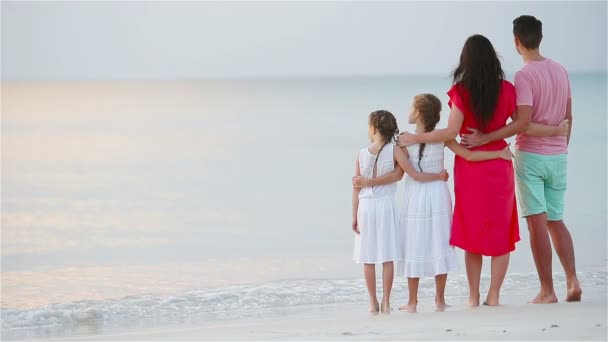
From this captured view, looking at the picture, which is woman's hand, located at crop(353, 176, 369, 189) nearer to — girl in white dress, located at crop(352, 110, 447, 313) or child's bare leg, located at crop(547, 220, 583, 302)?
girl in white dress, located at crop(352, 110, 447, 313)

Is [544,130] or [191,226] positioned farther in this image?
[191,226]

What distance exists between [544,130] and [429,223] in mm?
787

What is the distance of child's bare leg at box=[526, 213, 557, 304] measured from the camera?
577 centimetres

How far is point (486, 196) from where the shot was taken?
5.55m

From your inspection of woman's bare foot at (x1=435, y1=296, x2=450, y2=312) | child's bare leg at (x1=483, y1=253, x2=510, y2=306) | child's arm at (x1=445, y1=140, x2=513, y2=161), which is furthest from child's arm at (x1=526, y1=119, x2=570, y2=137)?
woman's bare foot at (x1=435, y1=296, x2=450, y2=312)

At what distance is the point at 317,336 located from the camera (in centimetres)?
498

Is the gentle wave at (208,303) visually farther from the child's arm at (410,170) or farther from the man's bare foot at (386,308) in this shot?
the child's arm at (410,170)

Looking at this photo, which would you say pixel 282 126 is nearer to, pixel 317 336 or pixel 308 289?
pixel 308 289

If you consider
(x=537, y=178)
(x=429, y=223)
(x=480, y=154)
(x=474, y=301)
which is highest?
(x=480, y=154)

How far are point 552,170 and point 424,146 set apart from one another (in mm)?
724

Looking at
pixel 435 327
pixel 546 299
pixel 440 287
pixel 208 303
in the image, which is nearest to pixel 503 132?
pixel 440 287

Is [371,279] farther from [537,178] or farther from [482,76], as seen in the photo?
[482,76]

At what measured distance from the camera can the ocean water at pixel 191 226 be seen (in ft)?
22.3

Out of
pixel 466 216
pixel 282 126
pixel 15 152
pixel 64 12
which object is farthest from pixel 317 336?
pixel 64 12
